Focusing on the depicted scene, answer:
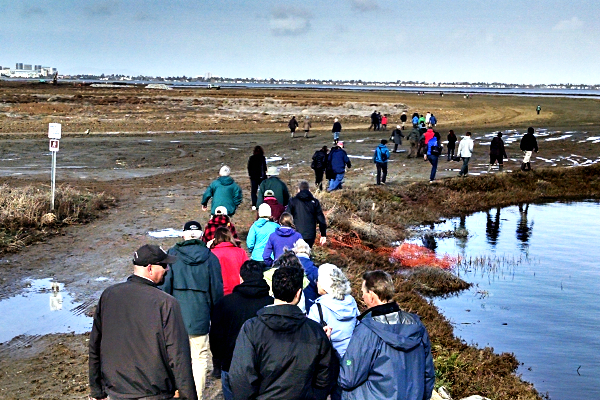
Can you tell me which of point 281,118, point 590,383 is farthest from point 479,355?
point 281,118

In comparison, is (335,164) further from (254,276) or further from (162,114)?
(162,114)

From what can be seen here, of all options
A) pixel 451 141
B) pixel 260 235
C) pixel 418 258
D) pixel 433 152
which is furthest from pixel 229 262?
pixel 451 141

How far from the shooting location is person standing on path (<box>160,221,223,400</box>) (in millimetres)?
6770

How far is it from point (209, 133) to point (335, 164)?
2596 cm

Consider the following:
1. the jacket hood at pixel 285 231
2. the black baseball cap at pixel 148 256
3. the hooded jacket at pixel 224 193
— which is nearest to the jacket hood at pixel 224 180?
the hooded jacket at pixel 224 193

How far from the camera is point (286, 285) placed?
478 cm

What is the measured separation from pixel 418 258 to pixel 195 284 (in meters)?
12.0

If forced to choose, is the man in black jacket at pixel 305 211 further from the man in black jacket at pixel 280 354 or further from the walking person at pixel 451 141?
the walking person at pixel 451 141

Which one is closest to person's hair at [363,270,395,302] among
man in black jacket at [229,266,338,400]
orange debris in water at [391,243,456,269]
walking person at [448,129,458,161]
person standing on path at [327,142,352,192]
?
man in black jacket at [229,266,338,400]

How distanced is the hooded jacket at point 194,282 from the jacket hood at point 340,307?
1467mm

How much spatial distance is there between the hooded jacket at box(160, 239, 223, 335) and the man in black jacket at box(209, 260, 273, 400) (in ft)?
2.32

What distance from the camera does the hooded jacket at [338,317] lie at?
5.69 meters

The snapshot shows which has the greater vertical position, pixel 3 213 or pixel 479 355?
pixel 3 213

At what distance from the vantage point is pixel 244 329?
4691mm
